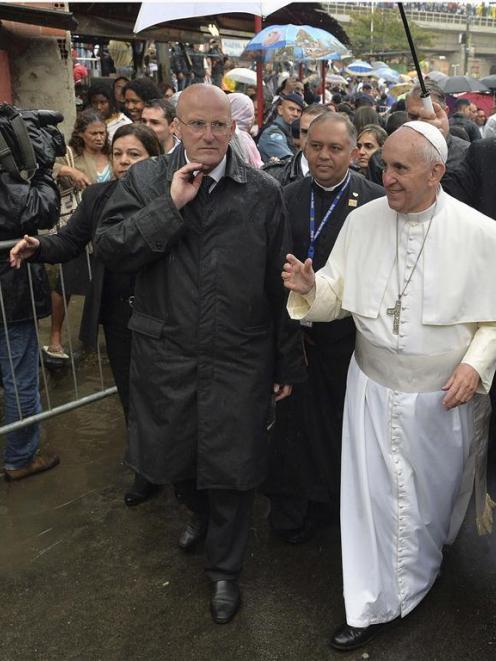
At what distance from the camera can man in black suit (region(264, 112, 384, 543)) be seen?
10.6 feet

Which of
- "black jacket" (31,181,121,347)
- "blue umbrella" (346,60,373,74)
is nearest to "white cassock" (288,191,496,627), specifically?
"black jacket" (31,181,121,347)

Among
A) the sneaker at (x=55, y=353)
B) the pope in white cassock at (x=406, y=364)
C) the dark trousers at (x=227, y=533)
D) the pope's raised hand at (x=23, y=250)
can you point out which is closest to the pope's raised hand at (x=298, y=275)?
the pope in white cassock at (x=406, y=364)

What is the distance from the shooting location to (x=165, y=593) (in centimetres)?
304

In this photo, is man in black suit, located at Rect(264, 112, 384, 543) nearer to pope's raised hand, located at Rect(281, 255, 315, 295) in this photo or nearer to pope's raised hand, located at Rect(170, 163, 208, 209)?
pope's raised hand, located at Rect(281, 255, 315, 295)

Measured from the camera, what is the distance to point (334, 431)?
3404 mm

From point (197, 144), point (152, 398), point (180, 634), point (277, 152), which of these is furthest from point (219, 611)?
point (277, 152)

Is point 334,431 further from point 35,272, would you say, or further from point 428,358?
point 35,272

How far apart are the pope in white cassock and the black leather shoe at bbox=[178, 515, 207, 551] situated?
2.77ft

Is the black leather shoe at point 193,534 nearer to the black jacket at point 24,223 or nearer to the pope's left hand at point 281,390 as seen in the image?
the pope's left hand at point 281,390

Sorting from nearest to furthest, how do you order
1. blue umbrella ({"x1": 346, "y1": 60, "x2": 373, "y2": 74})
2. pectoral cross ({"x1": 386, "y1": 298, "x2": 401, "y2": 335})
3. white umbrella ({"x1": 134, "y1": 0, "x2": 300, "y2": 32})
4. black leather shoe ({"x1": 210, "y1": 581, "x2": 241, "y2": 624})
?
pectoral cross ({"x1": 386, "y1": 298, "x2": 401, "y2": 335}) → black leather shoe ({"x1": 210, "y1": 581, "x2": 241, "y2": 624}) → white umbrella ({"x1": 134, "y1": 0, "x2": 300, "y2": 32}) → blue umbrella ({"x1": 346, "y1": 60, "x2": 373, "y2": 74})

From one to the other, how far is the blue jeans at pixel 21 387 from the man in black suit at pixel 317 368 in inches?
55.4

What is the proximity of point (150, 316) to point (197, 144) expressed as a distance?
70 centimetres

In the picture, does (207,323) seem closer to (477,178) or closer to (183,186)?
(183,186)

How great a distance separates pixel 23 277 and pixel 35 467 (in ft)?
3.71
